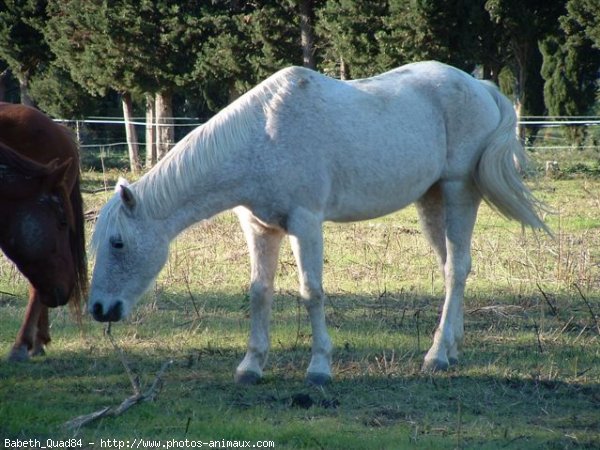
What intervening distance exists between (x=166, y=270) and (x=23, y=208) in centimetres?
424

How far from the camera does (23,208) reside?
552 cm

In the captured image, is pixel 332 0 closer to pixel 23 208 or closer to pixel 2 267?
pixel 2 267

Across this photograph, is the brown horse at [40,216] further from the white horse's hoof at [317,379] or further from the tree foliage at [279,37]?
the tree foliage at [279,37]

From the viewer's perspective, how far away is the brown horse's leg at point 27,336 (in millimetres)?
6445

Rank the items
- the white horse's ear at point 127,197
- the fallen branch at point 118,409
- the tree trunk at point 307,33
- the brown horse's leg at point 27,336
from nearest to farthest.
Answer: the fallen branch at point 118,409, the white horse's ear at point 127,197, the brown horse's leg at point 27,336, the tree trunk at point 307,33

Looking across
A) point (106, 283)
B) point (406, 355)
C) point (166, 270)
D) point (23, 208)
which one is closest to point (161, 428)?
point (106, 283)

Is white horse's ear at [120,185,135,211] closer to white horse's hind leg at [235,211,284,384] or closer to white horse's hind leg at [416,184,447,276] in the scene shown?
white horse's hind leg at [235,211,284,384]

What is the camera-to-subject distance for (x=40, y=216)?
18.3 ft

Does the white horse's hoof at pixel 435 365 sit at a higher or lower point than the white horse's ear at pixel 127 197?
lower

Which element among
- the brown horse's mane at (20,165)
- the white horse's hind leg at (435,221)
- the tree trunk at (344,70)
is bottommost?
A: the tree trunk at (344,70)

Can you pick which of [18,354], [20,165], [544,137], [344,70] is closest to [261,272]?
[20,165]

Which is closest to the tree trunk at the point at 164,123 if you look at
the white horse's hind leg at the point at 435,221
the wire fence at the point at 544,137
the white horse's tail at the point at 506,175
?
the wire fence at the point at 544,137

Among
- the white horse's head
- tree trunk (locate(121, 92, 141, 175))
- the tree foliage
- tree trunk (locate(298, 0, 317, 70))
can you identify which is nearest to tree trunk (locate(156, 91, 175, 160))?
the tree foliage

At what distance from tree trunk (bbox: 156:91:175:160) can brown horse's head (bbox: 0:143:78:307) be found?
1820 centimetres
